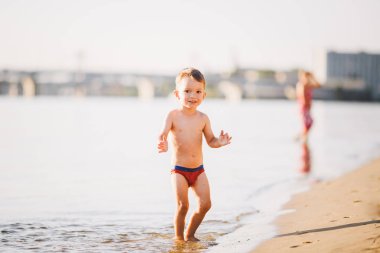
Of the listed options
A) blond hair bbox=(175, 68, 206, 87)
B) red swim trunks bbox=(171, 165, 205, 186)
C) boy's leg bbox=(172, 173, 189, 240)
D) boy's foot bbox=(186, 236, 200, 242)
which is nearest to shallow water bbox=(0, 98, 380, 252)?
boy's foot bbox=(186, 236, 200, 242)

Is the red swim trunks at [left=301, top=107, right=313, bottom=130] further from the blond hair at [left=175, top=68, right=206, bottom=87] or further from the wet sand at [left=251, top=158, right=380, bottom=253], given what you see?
the blond hair at [left=175, top=68, right=206, bottom=87]

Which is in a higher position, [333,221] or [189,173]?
[189,173]

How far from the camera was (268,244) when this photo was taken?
4227 mm

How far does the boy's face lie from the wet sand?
117cm

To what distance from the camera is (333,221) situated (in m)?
4.58

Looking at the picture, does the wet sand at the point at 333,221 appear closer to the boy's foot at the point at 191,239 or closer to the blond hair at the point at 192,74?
the boy's foot at the point at 191,239

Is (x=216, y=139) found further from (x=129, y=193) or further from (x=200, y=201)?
(x=129, y=193)

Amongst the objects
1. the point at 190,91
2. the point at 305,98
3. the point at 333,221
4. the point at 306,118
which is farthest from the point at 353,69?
the point at 190,91

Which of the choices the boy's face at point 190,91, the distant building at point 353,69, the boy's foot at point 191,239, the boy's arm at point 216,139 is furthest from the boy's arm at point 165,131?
the distant building at point 353,69

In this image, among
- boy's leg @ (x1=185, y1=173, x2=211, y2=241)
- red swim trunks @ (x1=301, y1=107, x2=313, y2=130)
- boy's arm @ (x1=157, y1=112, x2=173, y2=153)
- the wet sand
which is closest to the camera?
the wet sand

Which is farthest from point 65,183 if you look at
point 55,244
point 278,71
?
point 278,71

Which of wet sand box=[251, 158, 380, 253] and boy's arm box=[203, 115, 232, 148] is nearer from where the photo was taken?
wet sand box=[251, 158, 380, 253]

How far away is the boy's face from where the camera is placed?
4.59 metres

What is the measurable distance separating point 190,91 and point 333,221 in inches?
57.4
